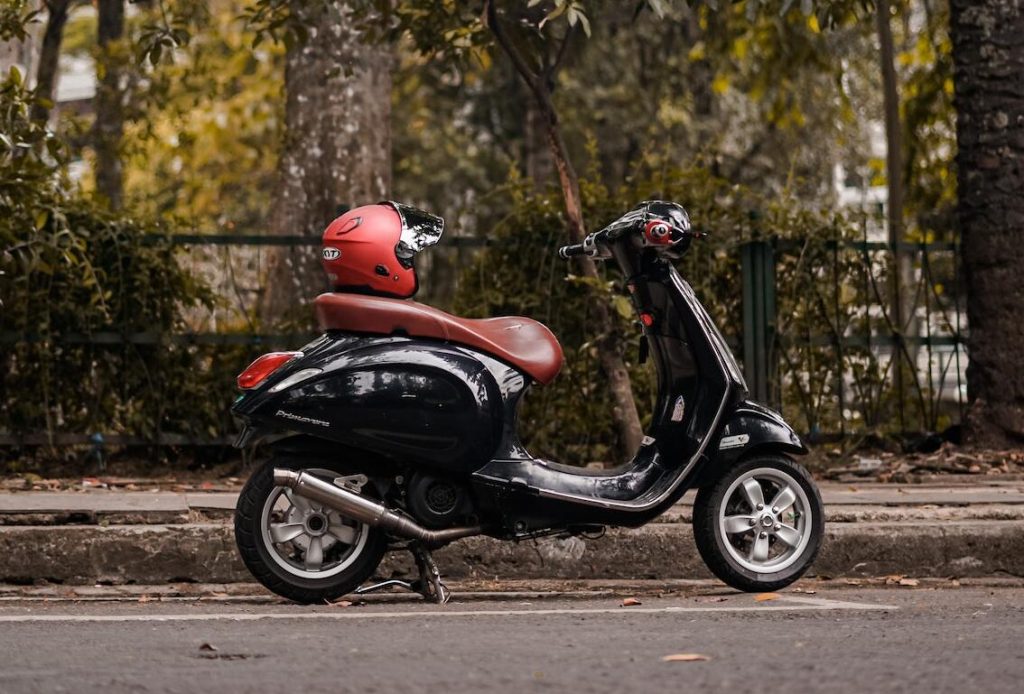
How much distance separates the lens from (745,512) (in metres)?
6.12

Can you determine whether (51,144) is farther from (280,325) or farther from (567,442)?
(567,442)

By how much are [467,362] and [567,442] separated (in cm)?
324

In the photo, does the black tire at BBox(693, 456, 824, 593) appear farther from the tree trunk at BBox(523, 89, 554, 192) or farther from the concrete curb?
the tree trunk at BBox(523, 89, 554, 192)

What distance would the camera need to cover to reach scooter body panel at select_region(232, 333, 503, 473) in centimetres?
567

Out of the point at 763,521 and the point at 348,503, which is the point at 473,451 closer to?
the point at 348,503

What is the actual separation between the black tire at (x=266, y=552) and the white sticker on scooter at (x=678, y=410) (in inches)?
52.3

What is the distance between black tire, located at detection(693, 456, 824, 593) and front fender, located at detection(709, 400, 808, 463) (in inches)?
2.0

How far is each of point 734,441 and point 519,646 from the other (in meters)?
1.73

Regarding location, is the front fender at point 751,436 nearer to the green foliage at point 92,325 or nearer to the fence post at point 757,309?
the fence post at point 757,309

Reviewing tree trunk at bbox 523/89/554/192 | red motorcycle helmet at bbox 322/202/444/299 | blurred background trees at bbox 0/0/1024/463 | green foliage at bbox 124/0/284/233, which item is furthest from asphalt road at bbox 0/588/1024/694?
green foliage at bbox 124/0/284/233

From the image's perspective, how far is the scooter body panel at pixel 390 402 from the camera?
567cm

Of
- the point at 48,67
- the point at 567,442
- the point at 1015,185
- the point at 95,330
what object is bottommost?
the point at 567,442

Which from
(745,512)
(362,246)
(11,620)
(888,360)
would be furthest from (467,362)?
(888,360)

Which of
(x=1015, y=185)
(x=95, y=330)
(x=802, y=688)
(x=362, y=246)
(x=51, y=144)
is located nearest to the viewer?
(x=802, y=688)
